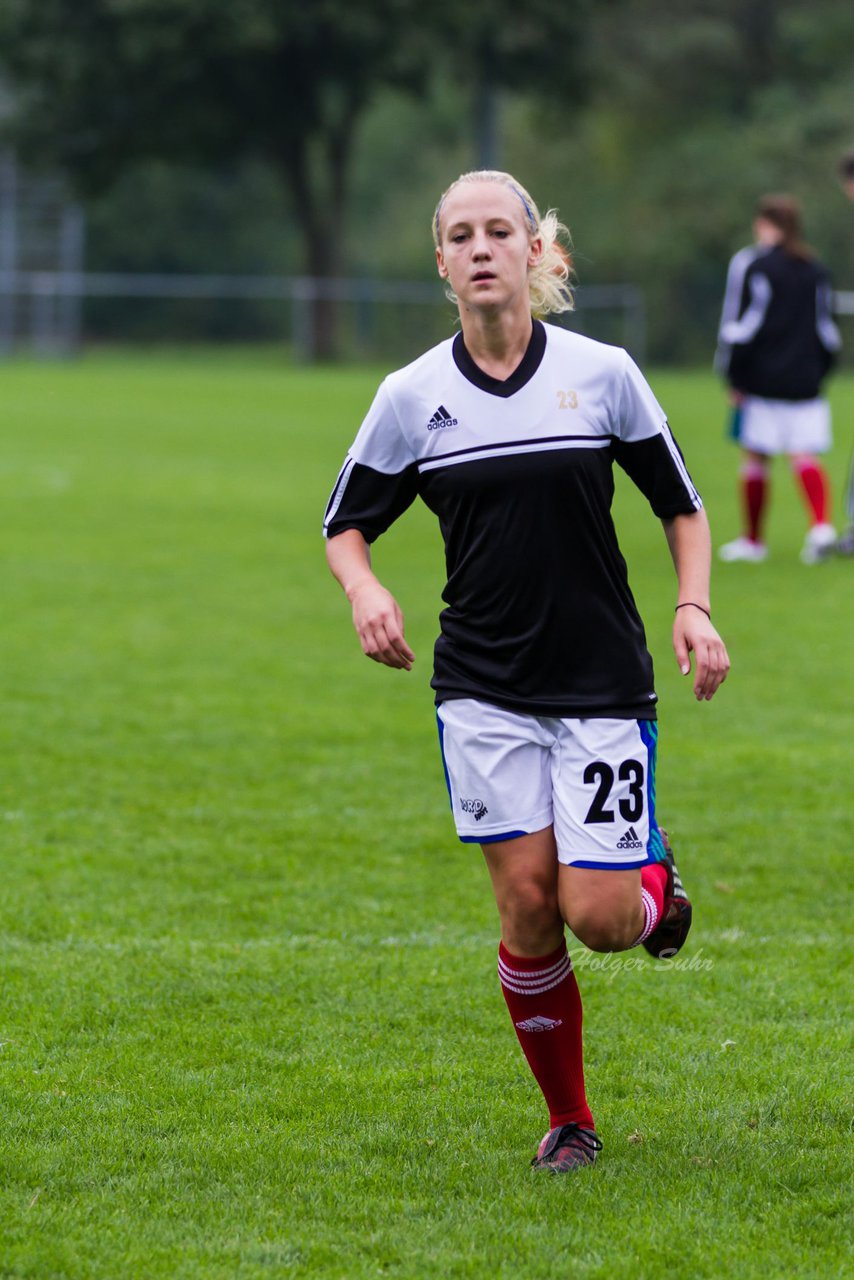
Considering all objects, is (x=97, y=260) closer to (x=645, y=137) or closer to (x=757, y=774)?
(x=645, y=137)

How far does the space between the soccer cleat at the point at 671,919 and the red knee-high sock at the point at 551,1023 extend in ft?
0.70

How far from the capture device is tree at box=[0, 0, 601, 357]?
148 feet

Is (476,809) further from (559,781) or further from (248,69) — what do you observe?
(248,69)

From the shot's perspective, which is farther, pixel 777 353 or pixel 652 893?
pixel 777 353

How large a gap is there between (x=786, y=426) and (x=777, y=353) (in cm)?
50

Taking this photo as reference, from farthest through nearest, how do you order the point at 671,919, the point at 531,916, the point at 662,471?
the point at 671,919 → the point at 662,471 → the point at 531,916

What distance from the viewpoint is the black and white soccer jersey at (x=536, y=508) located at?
12.8 ft

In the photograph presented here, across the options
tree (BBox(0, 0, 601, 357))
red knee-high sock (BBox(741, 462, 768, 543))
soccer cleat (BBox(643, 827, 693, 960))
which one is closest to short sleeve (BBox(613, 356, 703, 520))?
soccer cleat (BBox(643, 827, 693, 960))

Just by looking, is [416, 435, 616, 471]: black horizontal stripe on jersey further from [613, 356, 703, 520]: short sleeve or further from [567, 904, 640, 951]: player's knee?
[567, 904, 640, 951]: player's knee

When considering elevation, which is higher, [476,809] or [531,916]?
[476,809]

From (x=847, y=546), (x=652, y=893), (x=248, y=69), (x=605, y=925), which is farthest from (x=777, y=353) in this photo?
(x=248, y=69)

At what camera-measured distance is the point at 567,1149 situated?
4.01 meters

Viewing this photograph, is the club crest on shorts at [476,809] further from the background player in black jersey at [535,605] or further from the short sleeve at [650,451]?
the short sleeve at [650,451]

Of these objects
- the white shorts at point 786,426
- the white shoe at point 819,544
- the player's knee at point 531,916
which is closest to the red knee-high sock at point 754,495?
the white shorts at point 786,426
